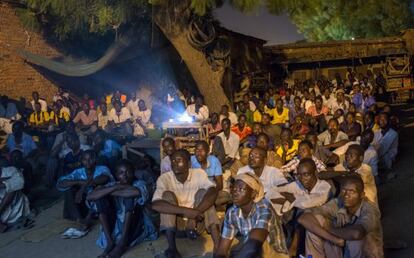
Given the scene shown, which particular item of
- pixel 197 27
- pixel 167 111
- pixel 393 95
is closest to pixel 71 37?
pixel 167 111

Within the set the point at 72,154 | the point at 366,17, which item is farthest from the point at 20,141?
the point at 366,17

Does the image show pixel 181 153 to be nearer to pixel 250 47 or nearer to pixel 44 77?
pixel 44 77

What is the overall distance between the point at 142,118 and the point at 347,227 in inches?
292

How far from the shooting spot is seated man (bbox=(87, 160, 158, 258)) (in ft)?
17.6

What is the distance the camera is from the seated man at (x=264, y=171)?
548 cm

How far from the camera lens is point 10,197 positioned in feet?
21.4

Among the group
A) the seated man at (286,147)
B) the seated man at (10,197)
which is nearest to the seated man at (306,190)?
the seated man at (286,147)

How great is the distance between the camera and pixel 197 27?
10.3 meters

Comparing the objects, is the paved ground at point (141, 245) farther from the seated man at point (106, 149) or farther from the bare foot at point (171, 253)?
the seated man at point (106, 149)

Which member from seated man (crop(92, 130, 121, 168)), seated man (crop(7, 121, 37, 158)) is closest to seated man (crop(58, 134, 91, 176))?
seated man (crop(92, 130, 121, 168))

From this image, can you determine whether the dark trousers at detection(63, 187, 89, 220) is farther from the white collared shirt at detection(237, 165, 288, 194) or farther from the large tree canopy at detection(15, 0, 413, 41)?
the large tree canopy at detection(15, 0, 413, 41)

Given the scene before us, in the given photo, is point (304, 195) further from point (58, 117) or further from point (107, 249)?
point (58, 117)

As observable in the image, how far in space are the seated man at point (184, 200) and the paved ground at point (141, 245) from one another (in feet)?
1.31

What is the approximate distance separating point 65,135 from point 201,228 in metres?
3.74
